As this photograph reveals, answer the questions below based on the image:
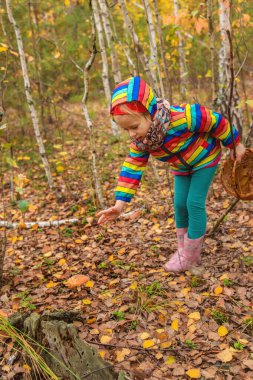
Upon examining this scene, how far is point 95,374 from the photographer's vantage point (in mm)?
1856

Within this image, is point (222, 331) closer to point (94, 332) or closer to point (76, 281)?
point (94, 332)

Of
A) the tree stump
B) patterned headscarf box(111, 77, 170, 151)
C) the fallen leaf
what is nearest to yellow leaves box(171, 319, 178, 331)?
the tree stump

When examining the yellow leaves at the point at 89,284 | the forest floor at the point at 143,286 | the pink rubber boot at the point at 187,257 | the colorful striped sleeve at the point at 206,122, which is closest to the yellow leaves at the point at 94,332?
the forest floor at the point at 143,286

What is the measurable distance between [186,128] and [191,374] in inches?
59.4

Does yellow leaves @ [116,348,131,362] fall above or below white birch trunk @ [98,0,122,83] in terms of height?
below

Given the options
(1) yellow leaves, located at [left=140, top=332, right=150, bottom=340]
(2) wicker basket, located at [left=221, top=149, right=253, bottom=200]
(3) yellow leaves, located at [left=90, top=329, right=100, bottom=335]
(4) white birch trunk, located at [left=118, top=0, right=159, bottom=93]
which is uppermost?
(4) white birch trunk, located at [left=118, top=0, right=159, bottom=93]

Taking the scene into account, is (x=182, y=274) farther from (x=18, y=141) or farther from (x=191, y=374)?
(x=18, y=141)

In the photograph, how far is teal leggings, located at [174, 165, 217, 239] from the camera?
103 inches

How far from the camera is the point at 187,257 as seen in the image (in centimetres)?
289

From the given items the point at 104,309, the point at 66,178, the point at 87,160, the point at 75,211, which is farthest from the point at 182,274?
the point at 87,160

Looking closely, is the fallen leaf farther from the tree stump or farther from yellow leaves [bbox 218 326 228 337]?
yellow leaves [bbox 218 326 228 337]

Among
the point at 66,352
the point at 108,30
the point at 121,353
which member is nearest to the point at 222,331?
the point at 121,353

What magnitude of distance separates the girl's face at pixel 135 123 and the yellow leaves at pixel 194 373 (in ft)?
4.65

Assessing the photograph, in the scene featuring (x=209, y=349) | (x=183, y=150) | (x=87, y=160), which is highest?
(x=183, y=150)
